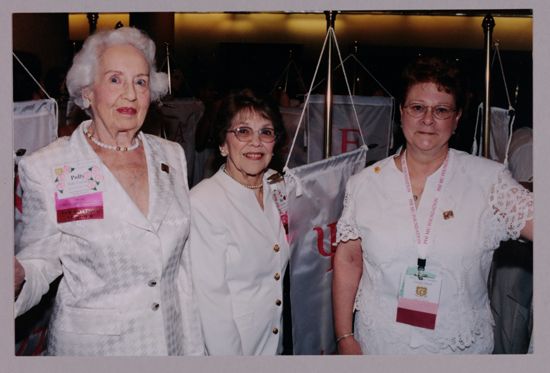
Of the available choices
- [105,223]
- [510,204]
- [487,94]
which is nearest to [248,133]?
[105,223]

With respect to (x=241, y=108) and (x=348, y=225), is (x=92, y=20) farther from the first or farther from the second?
(x=348, y=225)

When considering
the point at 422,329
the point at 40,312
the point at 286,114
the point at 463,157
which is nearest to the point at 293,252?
the point at 422,329

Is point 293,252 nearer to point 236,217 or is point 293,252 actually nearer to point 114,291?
point 236,217

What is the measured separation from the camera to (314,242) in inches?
92.5

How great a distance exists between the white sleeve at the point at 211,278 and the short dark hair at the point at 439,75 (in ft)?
2.91

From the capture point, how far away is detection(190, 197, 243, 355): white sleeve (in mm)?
2088

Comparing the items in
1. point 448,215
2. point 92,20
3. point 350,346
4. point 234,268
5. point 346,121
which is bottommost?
point 350,346

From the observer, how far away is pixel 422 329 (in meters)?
2.16

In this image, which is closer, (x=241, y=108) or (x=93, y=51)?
(x=93, y=51)

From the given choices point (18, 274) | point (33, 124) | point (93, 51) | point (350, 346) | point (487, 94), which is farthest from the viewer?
point (487, 94)

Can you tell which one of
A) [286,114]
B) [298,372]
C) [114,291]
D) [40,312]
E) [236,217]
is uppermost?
[286,114]

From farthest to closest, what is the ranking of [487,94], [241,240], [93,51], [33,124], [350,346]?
1. [487,94]
2. [33,124]
3. [350,346]
4. [241,240]
5. [93,51]

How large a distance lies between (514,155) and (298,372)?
1513 mm

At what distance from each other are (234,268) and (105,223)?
0.49 meters
